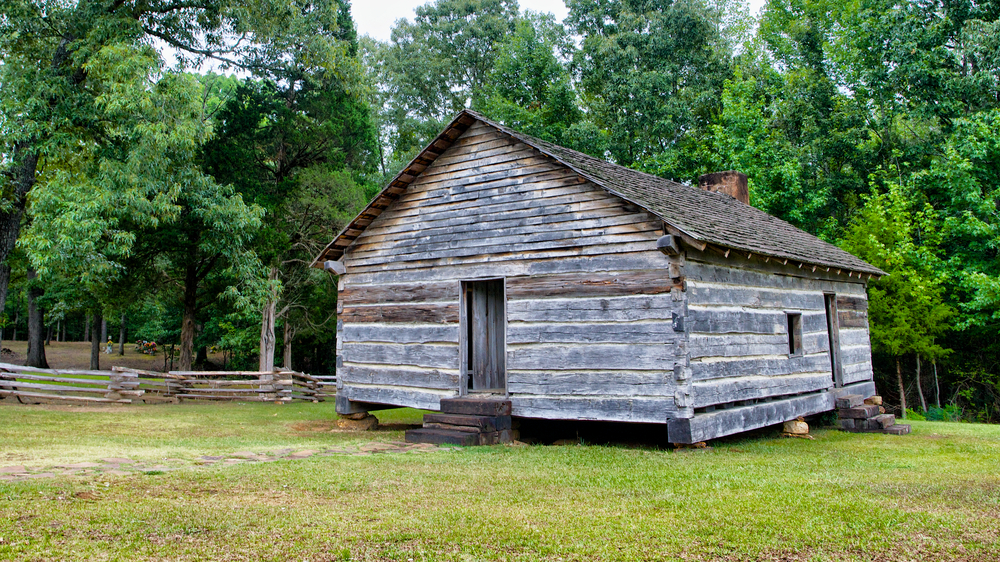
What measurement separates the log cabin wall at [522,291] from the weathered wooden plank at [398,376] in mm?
27

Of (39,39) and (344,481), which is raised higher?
(39,39)

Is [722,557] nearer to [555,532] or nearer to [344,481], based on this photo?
[555,532]

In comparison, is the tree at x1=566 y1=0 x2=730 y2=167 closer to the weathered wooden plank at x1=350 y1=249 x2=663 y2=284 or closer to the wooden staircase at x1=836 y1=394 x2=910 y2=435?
the wooden staircase at x1=836 y1=394 x2=910 y2=435

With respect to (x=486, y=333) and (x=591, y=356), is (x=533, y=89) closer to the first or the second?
(x=486, y=333)

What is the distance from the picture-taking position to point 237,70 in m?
23.1

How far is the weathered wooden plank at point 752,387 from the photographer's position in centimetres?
1070

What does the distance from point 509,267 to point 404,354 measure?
300cm

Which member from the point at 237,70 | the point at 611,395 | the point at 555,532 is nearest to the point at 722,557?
the point at 555,532

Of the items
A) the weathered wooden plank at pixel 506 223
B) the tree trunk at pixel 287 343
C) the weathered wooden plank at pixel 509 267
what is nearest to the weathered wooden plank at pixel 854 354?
the weathered wooden plank at pixel 509 267

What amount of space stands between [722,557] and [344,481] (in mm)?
4335

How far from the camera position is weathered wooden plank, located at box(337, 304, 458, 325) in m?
12.8


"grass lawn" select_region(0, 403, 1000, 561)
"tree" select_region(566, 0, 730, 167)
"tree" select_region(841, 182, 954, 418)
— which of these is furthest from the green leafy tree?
"tree" select_region(841, 182, 954, 418)

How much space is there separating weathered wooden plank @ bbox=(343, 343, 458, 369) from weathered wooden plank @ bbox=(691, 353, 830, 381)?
452 centimetres

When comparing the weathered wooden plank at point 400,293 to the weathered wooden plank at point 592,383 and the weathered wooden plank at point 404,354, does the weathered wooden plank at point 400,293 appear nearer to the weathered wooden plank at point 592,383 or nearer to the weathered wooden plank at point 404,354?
the weathered wooden plank at point 404,354
